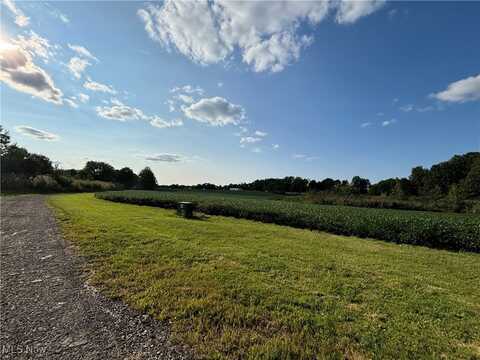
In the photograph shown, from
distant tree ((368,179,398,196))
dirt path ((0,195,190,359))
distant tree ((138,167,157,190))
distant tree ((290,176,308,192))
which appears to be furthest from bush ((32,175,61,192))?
distant tree ((368,179,398,196))

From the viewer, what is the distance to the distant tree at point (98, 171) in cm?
7906

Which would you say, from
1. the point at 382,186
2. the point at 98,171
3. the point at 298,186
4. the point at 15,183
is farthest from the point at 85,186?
the point at 382,186

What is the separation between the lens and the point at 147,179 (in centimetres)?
6831

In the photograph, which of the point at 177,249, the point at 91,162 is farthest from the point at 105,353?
the point at 91,162

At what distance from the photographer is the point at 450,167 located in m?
62.5

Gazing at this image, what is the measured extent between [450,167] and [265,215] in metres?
73.0

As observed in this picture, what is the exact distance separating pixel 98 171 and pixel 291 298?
92.5m

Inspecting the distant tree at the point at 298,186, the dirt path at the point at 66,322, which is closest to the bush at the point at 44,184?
the dirt path at the point at 66,322

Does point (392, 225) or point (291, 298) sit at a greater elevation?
point (392, 225)

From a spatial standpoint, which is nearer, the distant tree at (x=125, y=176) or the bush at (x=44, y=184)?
the bush at (x=44, y=184)

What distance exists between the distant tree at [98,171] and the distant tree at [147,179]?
20.2 meters

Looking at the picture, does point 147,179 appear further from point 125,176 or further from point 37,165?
point 37,165

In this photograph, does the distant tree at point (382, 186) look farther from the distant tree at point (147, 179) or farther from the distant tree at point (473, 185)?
the distant tree at point (147, 179)

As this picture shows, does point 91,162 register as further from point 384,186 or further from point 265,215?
point 384,186
